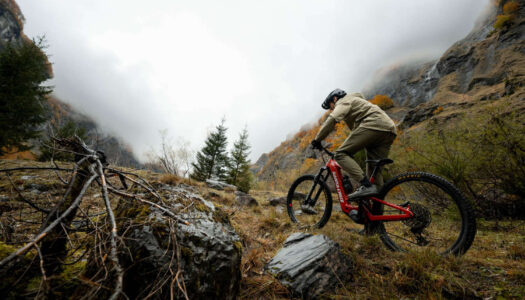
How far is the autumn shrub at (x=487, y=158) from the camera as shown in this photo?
3.42 meters

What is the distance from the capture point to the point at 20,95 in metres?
10.8

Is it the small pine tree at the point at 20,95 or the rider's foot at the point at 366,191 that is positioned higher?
the small pine tree at the point at 20,95

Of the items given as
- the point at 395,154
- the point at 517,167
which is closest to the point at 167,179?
the point at 395,154

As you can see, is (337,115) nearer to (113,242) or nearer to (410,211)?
(410,211)

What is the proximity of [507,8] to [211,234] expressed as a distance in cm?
5519

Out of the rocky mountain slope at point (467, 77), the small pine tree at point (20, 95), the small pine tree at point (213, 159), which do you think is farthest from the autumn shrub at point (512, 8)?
the small pine tree at point (20, 95)

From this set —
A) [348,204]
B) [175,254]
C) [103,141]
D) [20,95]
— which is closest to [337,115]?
[348,204]

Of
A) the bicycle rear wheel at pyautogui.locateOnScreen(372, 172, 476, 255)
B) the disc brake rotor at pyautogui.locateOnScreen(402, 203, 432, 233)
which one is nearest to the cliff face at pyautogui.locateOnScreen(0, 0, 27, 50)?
the bicycle rear wheel at pyautogui.locateOnScreen(372, 172, 476, 255)

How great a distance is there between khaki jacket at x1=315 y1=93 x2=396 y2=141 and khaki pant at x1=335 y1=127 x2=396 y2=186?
0.29ft

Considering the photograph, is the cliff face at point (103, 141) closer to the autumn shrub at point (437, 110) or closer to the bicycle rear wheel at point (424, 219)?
the bicycle rear wheel at point (424, 219)

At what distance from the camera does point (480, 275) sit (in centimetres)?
154

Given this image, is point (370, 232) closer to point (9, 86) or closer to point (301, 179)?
point (301, 179)

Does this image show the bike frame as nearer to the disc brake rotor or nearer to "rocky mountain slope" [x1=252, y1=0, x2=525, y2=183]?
the disc brake rotor

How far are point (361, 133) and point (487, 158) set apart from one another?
315cm
